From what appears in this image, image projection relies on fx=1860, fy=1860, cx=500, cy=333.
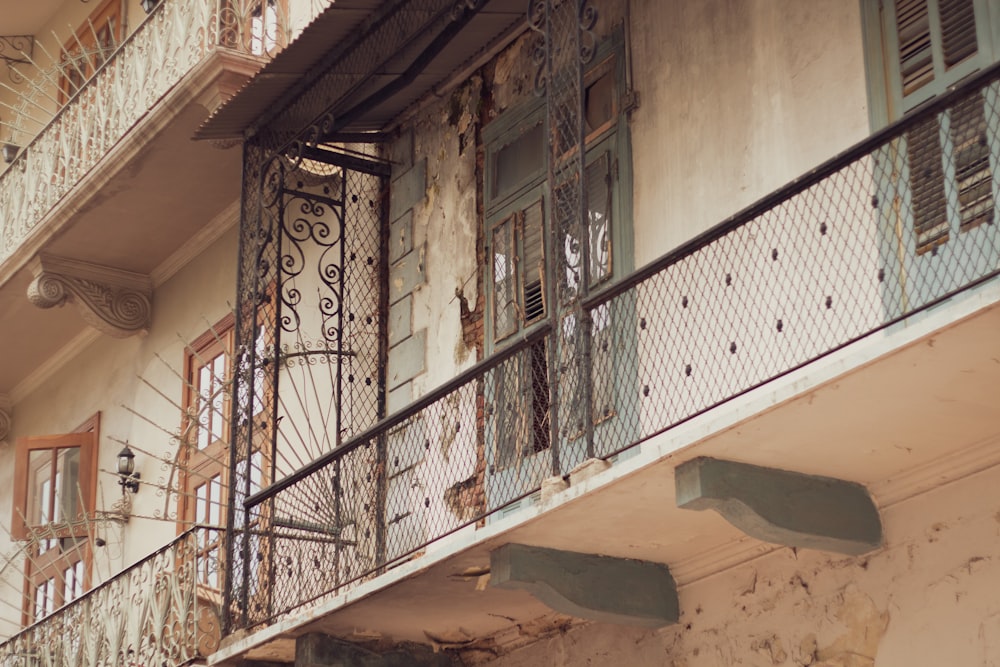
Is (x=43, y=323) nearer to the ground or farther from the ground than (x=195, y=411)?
farther from the ground

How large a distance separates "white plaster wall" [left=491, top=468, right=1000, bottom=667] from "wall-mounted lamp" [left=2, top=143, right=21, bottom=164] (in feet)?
28.7

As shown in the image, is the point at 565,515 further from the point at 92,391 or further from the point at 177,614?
the point at 92,391

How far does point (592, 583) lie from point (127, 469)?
5.67 m

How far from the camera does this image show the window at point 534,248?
8766mm

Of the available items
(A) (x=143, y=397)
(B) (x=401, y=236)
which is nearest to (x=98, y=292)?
(A) (x=143, y=397)

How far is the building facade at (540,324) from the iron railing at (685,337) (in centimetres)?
3

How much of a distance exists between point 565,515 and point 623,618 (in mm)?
779

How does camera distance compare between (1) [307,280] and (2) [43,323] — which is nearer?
(1) [307,280]

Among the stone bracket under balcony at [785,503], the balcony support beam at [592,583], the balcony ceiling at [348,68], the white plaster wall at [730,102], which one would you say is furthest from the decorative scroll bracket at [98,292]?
the stone bracket under balcony at [785,503]

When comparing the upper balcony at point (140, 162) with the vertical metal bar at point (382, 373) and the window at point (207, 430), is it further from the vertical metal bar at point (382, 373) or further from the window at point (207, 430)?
the vertical metal bar at point (382, 373)

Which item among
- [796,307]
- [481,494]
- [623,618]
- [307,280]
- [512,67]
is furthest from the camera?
[307,280]

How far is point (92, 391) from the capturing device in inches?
575

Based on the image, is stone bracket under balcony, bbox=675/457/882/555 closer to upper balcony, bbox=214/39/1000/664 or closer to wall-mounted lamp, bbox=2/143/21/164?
upper balcony, bbox=214/39/1000/664

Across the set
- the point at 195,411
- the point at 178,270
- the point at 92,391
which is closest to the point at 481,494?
the point at 195,411
